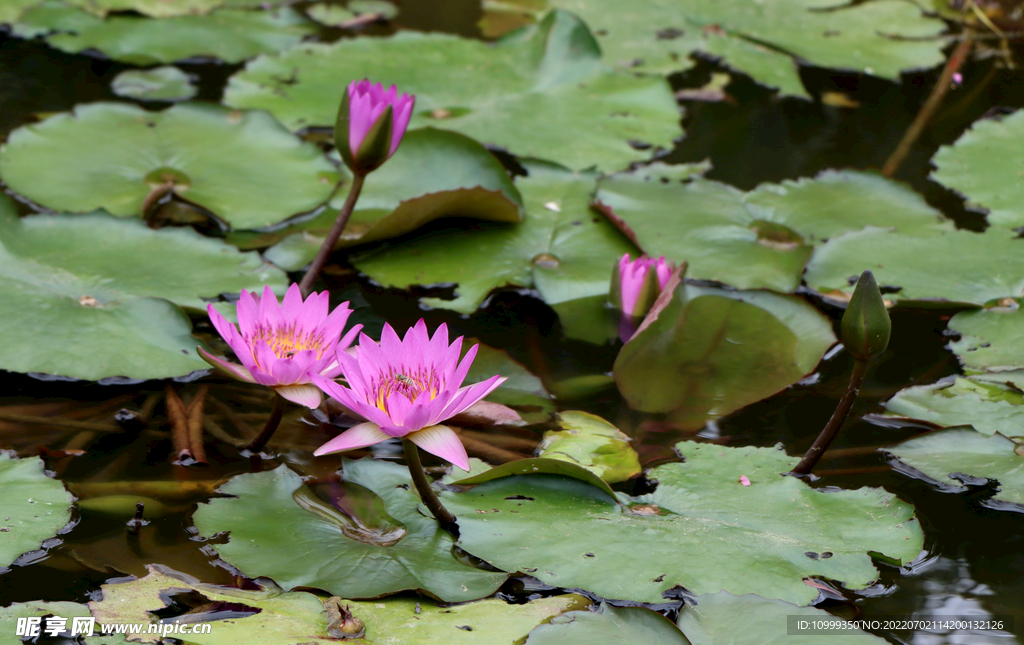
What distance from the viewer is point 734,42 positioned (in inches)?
157

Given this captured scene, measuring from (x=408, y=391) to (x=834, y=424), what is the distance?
891 millimetres

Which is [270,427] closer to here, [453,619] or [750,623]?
[453,619]

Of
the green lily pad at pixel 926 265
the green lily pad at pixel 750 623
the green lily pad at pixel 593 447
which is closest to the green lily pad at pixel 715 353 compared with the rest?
the green lily pad at pixel 593 447

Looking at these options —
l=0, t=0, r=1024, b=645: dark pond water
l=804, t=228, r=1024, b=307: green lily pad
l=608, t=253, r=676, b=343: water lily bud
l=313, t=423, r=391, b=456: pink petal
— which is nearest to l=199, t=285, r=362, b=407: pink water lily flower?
l=313, t=423, r=391, b=456: pink petal

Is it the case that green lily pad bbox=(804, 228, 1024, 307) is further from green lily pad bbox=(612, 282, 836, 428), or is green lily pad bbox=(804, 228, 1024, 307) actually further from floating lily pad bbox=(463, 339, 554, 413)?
floating lily pad bbox=(463, 339, 554, 413)

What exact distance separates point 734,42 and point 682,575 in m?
3.32

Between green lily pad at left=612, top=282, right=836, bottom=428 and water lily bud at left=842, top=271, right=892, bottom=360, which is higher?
water lily bud at left=842, top=271, right=892, bottom=360

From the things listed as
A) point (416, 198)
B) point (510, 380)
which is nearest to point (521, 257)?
point (416, 198)

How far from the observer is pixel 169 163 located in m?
2.63

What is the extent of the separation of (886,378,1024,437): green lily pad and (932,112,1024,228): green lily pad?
0.92m

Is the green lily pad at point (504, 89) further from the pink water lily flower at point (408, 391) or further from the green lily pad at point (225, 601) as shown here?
the green lily pad at point (225, 601)

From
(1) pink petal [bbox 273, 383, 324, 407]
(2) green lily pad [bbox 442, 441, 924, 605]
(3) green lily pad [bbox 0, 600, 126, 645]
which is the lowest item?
(3) green lily pad [bbox 0, 600, 126, 645]

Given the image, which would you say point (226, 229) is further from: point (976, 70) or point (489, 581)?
point (976, 70)

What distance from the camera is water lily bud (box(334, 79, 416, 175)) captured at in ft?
6.28
